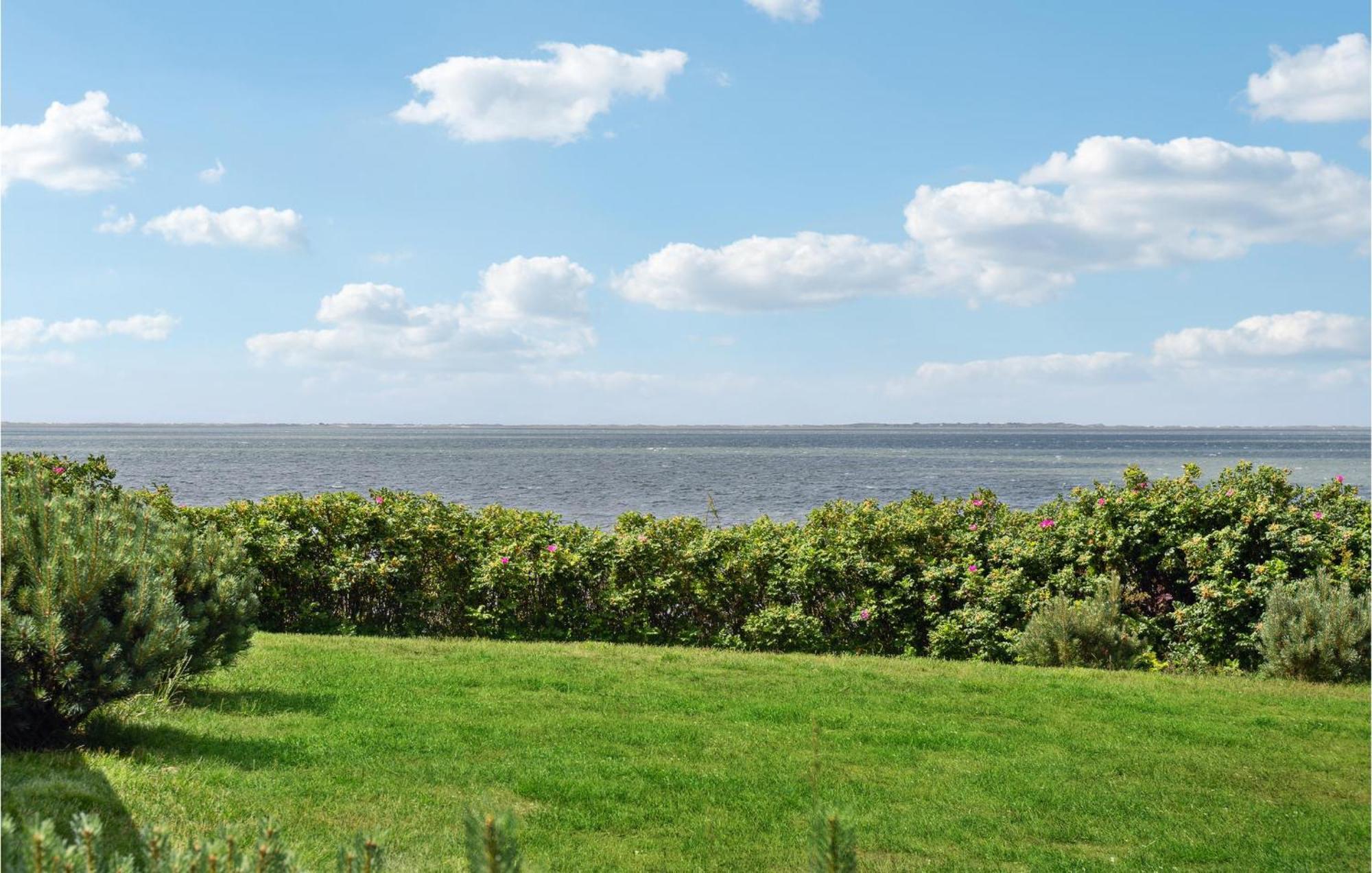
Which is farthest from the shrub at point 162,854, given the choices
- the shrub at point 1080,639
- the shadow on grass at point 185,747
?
the shrub at point 1080,639

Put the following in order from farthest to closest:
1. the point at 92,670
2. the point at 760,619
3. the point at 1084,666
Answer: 1. the point at 760,619
2. the point at 1084,666
3. the point at 92,670

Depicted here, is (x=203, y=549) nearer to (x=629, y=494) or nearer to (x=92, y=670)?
(x=92, y=670)

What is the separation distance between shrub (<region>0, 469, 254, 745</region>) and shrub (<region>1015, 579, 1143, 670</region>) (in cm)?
835

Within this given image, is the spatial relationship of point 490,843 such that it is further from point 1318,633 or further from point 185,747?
point 1318,633

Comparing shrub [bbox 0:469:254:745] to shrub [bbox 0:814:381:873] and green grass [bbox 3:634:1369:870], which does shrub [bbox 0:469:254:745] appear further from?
shrub [bbox 0:814:381:873]

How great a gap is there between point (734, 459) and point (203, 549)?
109m

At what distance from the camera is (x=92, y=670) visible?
620 centimetres

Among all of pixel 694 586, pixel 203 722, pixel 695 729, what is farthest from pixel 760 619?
pixel 203 722

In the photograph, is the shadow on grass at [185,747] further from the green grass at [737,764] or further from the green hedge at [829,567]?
the green hedge at [829,567]

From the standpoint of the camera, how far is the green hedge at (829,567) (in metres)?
11.3

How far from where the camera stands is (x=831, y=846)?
170cm

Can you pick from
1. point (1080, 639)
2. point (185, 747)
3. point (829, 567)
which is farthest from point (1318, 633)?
point (185, 747)

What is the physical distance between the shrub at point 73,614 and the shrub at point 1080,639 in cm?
835

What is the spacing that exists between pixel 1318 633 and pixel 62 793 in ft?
35.7
